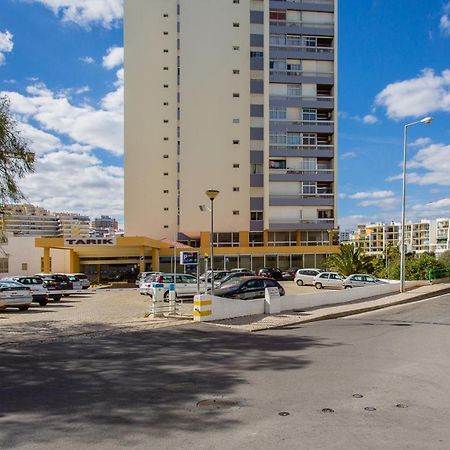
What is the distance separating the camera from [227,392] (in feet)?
25.6

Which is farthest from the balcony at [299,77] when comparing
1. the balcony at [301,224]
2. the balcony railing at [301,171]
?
the balcony at [301,224]

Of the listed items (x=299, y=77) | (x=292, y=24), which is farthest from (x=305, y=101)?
(x=292, y=24)

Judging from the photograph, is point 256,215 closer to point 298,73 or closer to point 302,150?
point 302,150

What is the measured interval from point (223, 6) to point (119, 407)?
61.0m

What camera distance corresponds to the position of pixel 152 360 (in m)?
10.5

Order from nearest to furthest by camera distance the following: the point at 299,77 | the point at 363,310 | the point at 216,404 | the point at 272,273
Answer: the point at 216,404 < the point at 363,310 < the point at 272,273 < the point at 299,77

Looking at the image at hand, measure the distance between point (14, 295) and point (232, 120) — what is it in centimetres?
4194

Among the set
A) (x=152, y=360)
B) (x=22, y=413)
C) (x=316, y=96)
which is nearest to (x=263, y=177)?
(x=316, y=96)

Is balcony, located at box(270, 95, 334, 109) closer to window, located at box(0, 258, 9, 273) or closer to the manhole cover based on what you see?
window, located at box(0, 258, 9, 273)

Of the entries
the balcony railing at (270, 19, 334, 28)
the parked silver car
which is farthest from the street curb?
the balcony railing at (270, 19, 334, 28)

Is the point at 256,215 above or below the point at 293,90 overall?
below

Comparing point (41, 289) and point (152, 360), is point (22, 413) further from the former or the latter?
point (41, 289)

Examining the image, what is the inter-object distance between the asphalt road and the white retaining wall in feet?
11.1

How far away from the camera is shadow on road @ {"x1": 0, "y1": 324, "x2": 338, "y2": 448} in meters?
6.30
